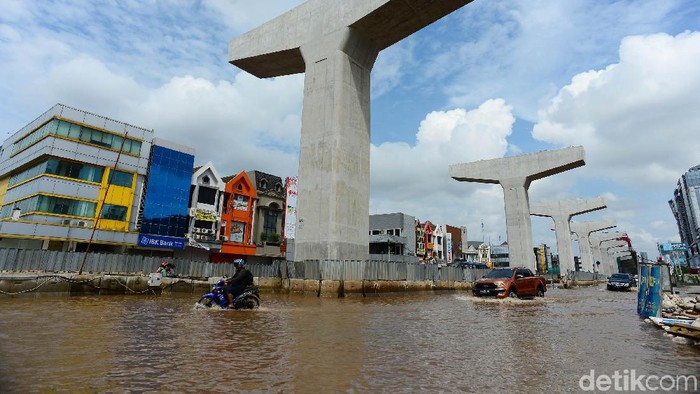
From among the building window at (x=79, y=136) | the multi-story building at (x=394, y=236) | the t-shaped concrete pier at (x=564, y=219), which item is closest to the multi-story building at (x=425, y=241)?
the multi-story building at (x=394, y=236)

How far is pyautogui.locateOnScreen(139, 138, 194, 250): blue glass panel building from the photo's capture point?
124 feet

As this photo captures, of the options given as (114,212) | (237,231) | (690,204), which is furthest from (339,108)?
(690,204)

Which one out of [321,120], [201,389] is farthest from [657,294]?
[321,120]

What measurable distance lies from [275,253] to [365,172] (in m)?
28.7

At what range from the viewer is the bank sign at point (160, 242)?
120 feet

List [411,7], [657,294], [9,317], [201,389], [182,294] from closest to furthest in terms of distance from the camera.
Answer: [201,389] < [9,317] < [657,294] < [182,294] < [411,7]

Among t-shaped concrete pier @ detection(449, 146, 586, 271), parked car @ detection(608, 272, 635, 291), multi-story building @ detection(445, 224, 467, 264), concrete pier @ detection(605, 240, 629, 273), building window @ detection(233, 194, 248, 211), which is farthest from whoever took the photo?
concrete pier @ detection(605, 240, 629, 273)

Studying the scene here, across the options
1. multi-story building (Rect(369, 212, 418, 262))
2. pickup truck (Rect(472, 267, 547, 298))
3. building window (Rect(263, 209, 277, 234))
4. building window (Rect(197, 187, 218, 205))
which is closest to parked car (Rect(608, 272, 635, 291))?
pickup truck (Rect(472, 267, 547, 298))

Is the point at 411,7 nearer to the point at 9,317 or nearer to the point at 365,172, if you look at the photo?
the point at 365,172

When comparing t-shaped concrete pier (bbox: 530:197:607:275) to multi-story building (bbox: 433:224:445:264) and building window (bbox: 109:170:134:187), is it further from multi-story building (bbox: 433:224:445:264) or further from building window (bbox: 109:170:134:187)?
building window (bbox: 109:170:134:187)

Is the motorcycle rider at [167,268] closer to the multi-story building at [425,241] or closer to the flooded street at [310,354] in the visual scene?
the flooded street at [310,354]

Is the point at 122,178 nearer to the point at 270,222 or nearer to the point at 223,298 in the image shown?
the point at 270,222

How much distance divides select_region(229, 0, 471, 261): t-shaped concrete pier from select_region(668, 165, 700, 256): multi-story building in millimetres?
140136

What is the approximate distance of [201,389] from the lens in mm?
3762
